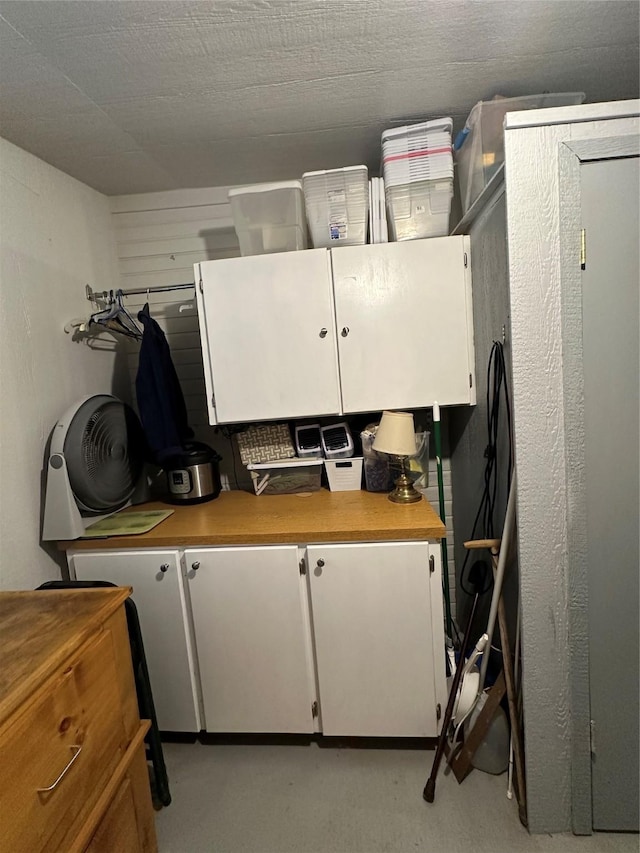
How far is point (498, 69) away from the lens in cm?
154

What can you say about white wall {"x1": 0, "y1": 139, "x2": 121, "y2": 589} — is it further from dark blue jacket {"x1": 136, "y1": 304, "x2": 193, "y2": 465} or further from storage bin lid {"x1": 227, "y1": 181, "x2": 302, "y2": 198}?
storage bin lid {"x1": 227, "y1": 181, "x2": 302, "y2": 198}

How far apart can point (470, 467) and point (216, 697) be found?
1470mm

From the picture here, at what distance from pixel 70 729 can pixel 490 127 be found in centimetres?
227

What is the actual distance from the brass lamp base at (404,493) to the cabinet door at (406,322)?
324mm

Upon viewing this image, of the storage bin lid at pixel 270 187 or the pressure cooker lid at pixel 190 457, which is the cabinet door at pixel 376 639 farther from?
the storage bin lid at pixel 270 187

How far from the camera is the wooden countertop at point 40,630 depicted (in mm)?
905

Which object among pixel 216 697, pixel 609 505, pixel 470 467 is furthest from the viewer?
pixel 470 467

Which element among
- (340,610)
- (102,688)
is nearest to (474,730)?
(340,610)

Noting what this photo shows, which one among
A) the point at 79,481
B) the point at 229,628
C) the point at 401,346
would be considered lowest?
the point at 229,628

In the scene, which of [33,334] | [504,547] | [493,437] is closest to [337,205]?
[493,437]

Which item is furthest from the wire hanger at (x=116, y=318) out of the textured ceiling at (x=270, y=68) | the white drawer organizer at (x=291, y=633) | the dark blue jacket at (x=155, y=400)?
the white drawer organizer at (x=291, y=633)

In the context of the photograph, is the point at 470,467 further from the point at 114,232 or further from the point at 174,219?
the point at 114,232

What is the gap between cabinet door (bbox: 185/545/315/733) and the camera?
1.70 metres

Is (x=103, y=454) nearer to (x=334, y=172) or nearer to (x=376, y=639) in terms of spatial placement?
(x=376, y=639)
